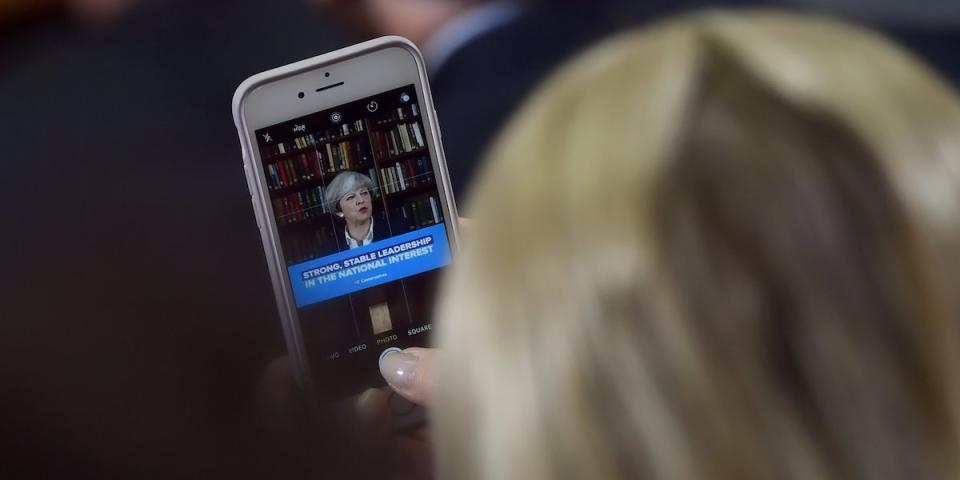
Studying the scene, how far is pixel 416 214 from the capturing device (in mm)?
476

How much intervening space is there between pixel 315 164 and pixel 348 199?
25 mm

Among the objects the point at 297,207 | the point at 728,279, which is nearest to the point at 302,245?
the point at 297,207

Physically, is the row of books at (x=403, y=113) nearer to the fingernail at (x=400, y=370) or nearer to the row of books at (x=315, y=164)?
the row of books at (x=315, y=164)

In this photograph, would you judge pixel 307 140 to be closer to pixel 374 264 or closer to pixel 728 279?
pixel 374 264

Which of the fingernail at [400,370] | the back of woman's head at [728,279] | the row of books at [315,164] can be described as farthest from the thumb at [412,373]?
the back of woman's head at [728,279]

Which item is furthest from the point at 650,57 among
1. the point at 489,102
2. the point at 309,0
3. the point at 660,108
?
the point at 309,0

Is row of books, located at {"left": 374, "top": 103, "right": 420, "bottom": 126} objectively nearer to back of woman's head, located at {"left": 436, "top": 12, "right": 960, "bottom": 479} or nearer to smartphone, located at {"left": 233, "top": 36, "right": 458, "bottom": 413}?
smartphone, located at {"left": 233, "top": 36, "right": 458, "bottom": 413}

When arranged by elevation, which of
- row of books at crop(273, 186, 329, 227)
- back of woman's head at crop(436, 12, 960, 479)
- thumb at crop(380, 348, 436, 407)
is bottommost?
thumb at crop(380, 348, 436, 407)

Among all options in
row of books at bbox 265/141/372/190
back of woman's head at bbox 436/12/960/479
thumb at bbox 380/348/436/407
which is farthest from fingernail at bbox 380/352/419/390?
back of woman's head at bbox 436/12/960/479

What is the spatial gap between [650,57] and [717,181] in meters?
0.04

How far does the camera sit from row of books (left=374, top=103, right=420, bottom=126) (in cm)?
48

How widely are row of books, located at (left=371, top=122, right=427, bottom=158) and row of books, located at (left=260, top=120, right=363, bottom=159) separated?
0.04 feet

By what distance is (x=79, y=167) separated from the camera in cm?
60

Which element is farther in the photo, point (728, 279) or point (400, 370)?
point (400, 370)
